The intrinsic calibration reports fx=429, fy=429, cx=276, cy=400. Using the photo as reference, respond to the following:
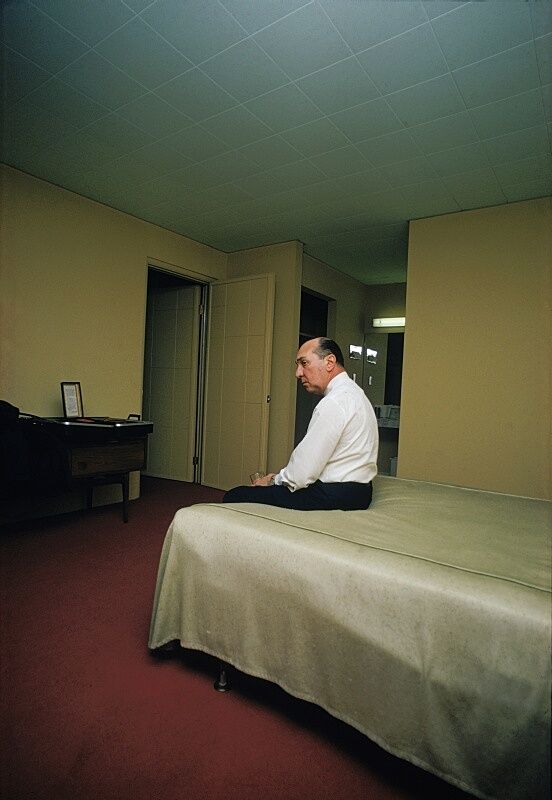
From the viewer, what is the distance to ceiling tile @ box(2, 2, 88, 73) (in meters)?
1.89

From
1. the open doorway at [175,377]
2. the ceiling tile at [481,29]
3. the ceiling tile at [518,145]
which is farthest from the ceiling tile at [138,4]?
the open doorway at [175,377]

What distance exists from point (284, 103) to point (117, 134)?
1.12 m

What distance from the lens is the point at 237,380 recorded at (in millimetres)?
4723

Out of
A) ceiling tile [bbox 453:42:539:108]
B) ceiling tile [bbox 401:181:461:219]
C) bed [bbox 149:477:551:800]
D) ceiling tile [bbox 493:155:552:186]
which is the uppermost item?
ceiling tile [bbox 453:42:539:108]

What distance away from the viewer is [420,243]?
385 centimetres

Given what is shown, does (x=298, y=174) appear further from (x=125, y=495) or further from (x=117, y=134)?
(x=125, y=495)

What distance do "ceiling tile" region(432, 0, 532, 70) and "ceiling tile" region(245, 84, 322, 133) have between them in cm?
73

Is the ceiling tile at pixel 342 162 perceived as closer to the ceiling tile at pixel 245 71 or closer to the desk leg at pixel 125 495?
the ceiling tile at pixel 245 71

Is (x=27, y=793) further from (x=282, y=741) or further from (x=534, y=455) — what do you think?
(x=534, y=455)

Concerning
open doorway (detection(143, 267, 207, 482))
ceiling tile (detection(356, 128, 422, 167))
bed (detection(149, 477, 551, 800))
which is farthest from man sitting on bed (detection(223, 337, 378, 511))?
open doorway (detection(143, 267, 207, 482))

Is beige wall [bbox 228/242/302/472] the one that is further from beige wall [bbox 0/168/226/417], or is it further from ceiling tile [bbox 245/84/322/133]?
ceiling tile [bbox 245/84/322/133]

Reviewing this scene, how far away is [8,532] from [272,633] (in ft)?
8.51

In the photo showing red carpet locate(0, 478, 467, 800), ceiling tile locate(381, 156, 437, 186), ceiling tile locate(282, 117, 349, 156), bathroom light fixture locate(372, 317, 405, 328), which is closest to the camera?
red carpet locate(0, 478, 467, 800)

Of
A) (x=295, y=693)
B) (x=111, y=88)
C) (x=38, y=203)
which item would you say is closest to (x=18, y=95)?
(x=111, y=88)
